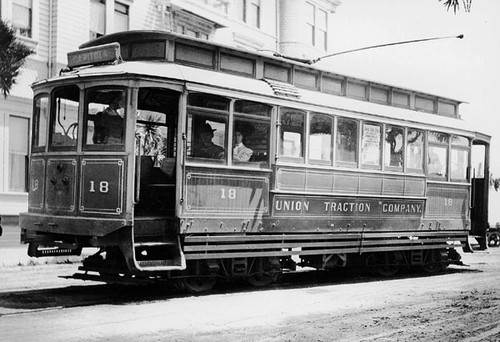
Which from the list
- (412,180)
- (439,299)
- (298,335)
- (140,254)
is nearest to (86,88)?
(140,254)

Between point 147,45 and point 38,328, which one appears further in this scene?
point 147,45

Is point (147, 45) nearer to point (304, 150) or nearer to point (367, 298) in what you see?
point (304, 150)

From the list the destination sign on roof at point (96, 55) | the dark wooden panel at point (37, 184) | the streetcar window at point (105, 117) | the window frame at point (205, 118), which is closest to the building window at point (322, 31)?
the window frame at point (205, 118)

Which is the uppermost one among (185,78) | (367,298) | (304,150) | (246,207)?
(185,78)

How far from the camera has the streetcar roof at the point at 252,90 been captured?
33.6 feet

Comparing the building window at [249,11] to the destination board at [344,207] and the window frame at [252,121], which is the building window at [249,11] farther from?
the window frame at [252,121]

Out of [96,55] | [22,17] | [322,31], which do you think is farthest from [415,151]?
[322,31]

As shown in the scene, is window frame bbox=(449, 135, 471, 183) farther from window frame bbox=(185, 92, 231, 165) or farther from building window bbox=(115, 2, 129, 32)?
building window bbox=(115, 2, 129, 32)

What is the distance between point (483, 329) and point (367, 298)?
111 inches

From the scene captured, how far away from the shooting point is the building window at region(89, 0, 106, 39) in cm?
2088

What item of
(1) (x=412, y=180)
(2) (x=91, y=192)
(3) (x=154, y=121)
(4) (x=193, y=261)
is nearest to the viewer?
(2) (x=91, y=192)

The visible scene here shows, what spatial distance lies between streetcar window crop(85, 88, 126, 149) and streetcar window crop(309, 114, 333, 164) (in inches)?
138

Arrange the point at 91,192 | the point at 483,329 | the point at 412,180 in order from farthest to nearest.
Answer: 1. the point at 412,180
2. the point at 91,192
3. the point at 483,329

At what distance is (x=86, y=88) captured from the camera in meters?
10.3
